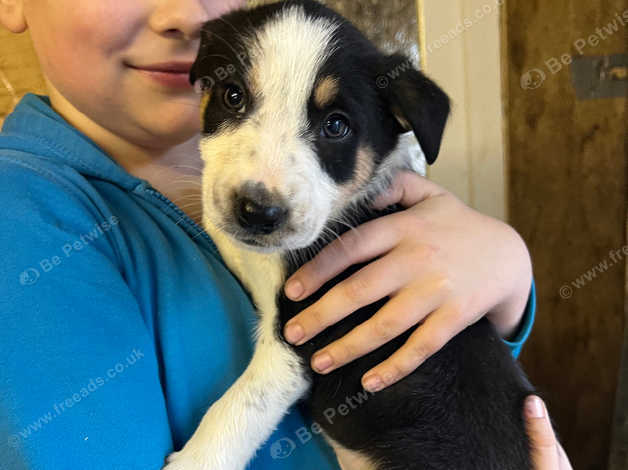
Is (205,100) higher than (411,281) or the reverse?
higher

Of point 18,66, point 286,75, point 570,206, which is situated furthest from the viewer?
point 570,206

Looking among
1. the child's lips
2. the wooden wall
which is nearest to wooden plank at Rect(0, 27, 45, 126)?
the child's lips

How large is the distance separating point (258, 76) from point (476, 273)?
73cm

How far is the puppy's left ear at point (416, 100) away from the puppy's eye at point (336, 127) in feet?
0.43

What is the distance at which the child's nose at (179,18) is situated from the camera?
131cm

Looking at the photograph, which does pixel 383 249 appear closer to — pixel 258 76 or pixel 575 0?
pixel 258 76

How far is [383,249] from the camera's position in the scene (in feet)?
4.35

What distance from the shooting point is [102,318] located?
97cm

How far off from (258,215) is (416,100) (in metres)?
0.48

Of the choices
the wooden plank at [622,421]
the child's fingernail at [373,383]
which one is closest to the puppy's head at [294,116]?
the child's fingernail at [373,383]

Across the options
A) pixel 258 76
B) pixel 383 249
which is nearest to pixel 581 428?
pixel 383 249

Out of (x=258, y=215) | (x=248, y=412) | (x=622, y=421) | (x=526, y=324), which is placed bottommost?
(x=622, y=421)

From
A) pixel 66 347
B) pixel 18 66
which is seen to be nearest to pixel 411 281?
pixel 66 347

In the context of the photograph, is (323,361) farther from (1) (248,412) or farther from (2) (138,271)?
(2) (138,271)
